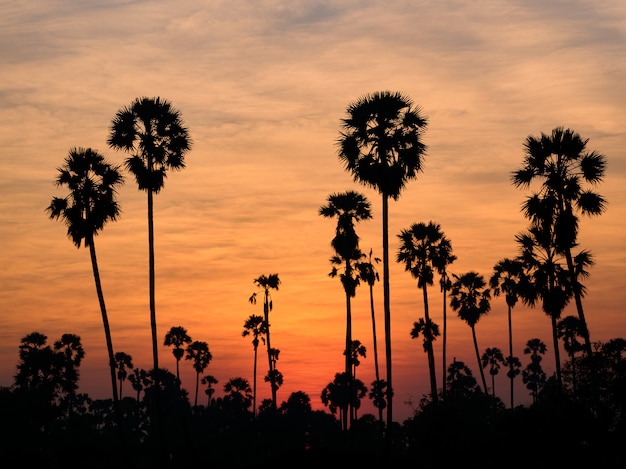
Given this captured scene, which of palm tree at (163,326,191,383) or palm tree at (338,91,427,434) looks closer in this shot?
palm tree at (338,91,427,434)

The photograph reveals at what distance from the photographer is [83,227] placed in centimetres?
6188

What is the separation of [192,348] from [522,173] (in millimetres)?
112886

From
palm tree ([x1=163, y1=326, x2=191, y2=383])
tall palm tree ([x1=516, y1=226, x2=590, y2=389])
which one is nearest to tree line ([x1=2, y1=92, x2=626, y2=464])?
tall palm tree ([x1=516, y1=226, x2=590, y2=389])

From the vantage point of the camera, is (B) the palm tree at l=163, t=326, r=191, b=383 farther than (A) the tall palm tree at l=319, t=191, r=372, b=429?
Yes

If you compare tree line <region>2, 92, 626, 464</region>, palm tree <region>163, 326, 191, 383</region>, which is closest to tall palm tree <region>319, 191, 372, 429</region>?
tree line <region>2, 92, 626, 464</region>

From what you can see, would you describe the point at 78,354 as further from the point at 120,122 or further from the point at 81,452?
the point at 120,122

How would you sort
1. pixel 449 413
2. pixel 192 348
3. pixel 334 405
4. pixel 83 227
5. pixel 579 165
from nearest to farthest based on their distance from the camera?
pixel 579 165, pixel 449 413, pixel 83 227, pixel 192 348, pixel 334 405

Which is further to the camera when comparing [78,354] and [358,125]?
[78,354]

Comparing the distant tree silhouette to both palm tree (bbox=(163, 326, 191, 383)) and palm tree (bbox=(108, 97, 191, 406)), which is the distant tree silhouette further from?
palm tree (bbox=(163, 326, 191, 383))

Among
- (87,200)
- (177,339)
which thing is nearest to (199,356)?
(177,339)

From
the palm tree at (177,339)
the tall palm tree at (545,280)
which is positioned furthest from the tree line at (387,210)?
the palm tree at (177,339)

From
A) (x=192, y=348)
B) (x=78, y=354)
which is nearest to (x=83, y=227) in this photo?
(x=78, y=354)

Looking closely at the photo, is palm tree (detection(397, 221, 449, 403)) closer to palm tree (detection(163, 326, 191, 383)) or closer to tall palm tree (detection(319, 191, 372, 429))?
tall palm tree (detection(319, 191, 372, 429))

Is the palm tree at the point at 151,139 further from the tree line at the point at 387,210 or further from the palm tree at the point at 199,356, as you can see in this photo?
the palm tree at the point at 199,356
